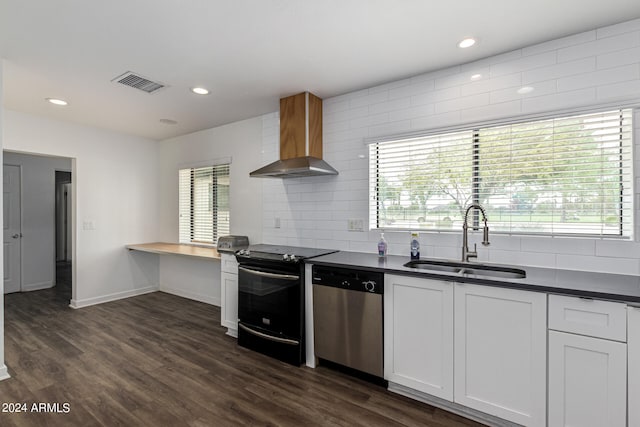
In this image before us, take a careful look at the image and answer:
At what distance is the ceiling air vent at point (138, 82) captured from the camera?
2714 mm

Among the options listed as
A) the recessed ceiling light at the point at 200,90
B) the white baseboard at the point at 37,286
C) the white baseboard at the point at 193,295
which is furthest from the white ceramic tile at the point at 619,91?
the white baseboard at the point at 37,286

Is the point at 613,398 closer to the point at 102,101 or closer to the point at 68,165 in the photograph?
the point at 102,101

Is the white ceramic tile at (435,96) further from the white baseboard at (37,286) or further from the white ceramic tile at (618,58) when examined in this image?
the white baseboard at (37,286)

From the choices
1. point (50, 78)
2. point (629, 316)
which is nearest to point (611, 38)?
point (629, 316)

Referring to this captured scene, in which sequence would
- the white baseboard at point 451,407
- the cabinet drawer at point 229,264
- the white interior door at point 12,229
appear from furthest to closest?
the white interior door at point 12,229
the cabinet drawer at point 229,264
the white baseboard at point 451,407

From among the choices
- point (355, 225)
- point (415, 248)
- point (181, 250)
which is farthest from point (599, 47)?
point (181, 250)

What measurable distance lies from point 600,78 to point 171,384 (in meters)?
3.70

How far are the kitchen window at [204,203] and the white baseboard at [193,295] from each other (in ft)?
2.54

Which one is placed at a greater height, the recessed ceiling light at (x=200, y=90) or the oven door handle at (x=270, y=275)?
the recessed ceiling light at (x=200, y=90)

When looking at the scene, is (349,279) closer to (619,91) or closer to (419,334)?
(419,334)

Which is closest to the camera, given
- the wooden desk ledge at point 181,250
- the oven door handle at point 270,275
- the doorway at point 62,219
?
the oven door handle at point 270,275

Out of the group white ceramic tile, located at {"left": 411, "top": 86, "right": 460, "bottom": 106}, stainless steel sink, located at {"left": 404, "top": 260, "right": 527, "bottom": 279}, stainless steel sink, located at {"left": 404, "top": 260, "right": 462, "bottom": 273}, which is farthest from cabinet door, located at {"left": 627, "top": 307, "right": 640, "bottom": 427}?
white ceramic tile, located at {"left": 411, "top": 86, "right": 460, "bottom": 106}

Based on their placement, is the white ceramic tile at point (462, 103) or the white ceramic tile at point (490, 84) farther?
the white ceramic tile at point (462, 103)

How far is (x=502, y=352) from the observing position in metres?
1.82
